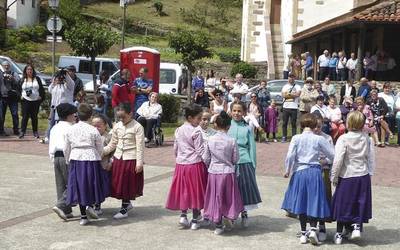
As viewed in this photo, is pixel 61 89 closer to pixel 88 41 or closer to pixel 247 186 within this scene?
pixel 247 186

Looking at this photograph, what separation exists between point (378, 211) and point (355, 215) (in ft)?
6.72

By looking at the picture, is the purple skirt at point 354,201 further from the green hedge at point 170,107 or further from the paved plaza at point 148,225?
the green hedge at point 170,107

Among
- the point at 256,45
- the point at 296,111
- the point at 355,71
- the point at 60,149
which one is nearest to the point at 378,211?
the point at 60,149

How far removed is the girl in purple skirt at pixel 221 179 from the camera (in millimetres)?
7488

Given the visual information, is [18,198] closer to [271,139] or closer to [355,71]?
[271,139]

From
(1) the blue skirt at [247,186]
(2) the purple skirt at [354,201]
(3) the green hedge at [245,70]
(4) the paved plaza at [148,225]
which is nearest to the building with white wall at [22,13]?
(3) the green hedge at [245,70]

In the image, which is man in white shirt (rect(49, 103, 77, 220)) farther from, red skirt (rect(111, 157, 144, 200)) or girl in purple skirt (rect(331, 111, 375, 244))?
girl in purple skirt (rect(331, 111, 375, 244))

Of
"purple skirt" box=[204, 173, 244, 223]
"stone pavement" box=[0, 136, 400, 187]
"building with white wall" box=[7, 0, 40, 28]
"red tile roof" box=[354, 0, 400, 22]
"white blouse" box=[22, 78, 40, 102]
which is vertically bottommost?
"stone pavement" box=[0, 136, 400, 187]

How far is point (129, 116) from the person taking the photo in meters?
8.16

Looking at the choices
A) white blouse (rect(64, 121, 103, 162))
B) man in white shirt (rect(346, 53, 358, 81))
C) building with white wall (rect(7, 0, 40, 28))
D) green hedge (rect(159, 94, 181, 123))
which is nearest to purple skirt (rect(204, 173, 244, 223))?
white blouse (rect(64, 121, 103, 162))

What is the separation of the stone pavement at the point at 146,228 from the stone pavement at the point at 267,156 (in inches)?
79.9

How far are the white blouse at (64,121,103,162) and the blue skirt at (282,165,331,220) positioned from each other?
2.38 m

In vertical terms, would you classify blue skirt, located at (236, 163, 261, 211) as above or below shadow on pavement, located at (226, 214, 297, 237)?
above

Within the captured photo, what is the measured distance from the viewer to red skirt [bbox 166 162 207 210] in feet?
25.5
